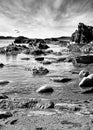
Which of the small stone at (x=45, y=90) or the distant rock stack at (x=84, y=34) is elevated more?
the distant rock stack at (x=84, y=34)

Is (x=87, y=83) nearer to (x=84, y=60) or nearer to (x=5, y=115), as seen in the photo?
(x=5, y=115)

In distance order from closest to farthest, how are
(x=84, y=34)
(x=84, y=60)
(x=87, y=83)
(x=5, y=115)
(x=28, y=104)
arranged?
(x=5, y=115) → (x=28, y=104) → (x=87, y=83) → (x=84, y=60) → (x=84, y=34)

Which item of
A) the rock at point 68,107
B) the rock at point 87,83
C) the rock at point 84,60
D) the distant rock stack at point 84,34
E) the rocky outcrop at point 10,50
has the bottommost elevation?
the rock at point 68,107

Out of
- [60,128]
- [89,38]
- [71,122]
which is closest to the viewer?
[60,128]

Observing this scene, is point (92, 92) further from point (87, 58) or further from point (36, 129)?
point (87, 58)

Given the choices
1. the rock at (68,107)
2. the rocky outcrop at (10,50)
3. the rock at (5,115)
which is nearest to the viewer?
the rock at (5,115)

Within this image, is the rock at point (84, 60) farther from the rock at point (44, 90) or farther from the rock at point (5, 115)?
the rock at point (5, 115)

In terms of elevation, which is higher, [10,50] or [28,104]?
[10,50]

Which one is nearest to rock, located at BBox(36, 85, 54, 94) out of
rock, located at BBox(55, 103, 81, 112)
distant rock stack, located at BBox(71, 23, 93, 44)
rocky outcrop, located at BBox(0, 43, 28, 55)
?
rock, located at BBox(55, 103, 81, 112)

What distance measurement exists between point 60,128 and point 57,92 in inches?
→ 153

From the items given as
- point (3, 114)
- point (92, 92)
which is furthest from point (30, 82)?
point (3, 114)

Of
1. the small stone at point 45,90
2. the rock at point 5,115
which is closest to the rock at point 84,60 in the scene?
the small stone at point 45,90

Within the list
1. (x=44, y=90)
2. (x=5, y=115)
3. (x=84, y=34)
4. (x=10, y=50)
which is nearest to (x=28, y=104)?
(x=5, y=115)

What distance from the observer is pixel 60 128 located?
473cm
